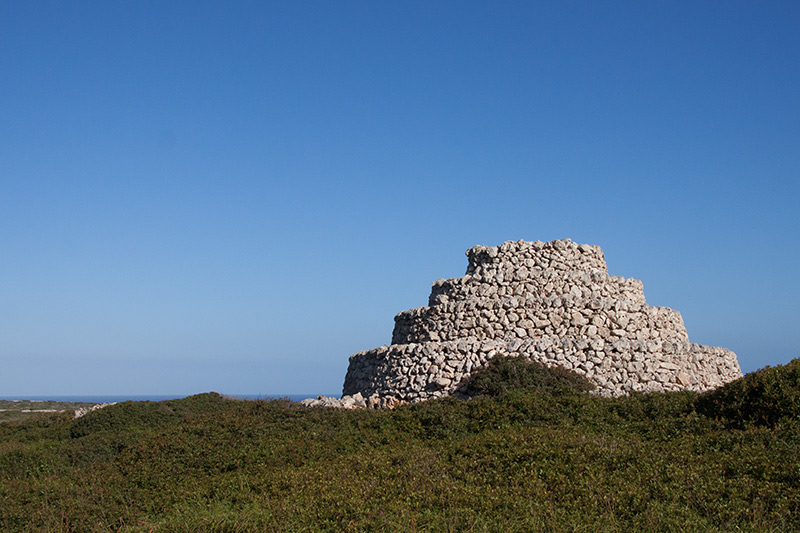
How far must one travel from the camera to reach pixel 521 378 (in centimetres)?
1571

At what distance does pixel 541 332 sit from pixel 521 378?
3.13 m

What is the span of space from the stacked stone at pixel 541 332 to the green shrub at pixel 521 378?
24.0 inches

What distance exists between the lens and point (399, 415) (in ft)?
44.0

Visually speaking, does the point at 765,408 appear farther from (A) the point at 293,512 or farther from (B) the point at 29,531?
(B) the point at 29,531

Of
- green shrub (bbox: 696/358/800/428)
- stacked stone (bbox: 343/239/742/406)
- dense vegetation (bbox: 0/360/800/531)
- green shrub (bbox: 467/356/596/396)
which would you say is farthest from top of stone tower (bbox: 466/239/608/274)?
green shrub (bbox: 696/358/800/428)

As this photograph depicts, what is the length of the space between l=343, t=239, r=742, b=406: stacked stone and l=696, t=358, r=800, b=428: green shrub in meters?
4.59

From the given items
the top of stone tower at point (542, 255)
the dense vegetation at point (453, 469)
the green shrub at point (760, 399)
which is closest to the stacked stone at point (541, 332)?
the top of stone tower at point (542, 255)

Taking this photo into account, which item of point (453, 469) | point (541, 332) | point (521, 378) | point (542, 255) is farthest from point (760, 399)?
point (542, 255)

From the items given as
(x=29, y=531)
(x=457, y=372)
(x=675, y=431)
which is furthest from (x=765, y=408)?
(x=29, y=531)

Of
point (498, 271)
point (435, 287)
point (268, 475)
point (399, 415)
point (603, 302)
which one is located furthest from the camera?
point (435, 287)

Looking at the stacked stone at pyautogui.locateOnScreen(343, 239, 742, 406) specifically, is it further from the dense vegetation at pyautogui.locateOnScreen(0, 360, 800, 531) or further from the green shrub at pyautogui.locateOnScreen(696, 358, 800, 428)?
the green shrub at pyautogui.locateOnScreen(696, 358, 800, 428)

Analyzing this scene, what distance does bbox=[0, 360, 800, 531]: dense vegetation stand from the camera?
23.7 ft

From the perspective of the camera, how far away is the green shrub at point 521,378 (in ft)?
50.8

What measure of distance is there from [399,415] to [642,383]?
294 inches
